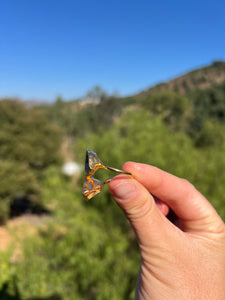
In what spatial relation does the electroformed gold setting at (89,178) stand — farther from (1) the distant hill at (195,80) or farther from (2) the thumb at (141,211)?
(1) the distant hill at (195,80)

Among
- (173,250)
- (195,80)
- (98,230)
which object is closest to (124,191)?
(173,250)

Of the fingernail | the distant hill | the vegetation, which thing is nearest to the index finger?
the fingernail

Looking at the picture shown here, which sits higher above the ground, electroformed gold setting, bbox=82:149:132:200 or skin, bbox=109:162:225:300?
electroformed gold setting, bbox=82:149:132:200

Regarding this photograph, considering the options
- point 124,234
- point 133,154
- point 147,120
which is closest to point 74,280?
point 124,234

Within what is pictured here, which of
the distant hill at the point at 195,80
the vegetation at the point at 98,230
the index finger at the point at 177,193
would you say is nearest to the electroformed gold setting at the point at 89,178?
the index finger at the point at 177,193

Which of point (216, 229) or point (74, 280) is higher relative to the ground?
point (216, 229)

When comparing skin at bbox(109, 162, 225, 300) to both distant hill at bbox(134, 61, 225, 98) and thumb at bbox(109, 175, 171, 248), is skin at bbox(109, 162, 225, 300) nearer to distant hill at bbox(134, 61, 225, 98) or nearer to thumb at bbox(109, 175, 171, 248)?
thumb at bbox(109, 175, 171, 248)

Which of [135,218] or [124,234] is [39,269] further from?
[135,218]
